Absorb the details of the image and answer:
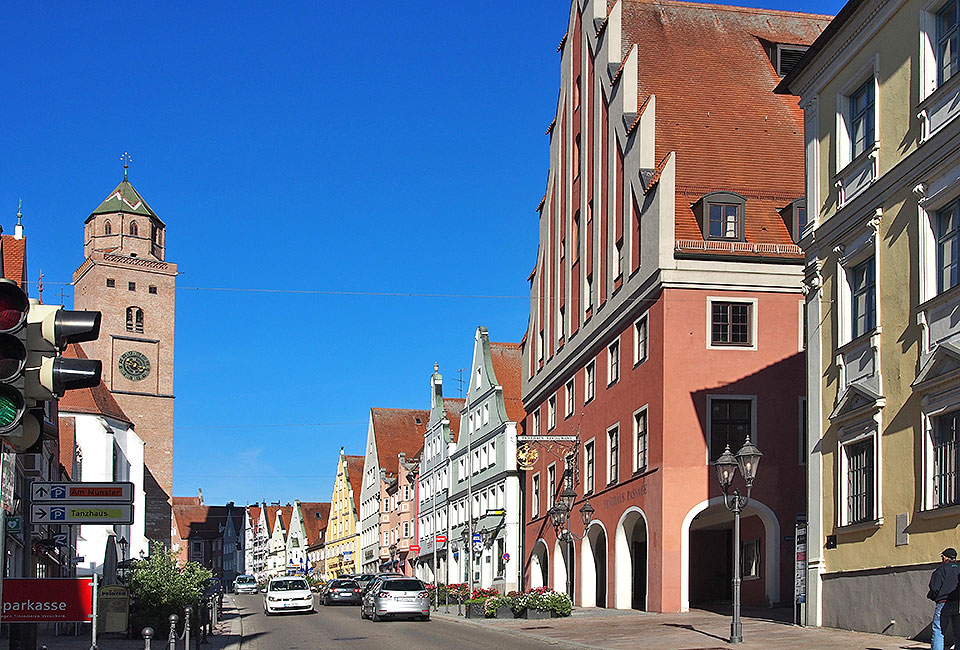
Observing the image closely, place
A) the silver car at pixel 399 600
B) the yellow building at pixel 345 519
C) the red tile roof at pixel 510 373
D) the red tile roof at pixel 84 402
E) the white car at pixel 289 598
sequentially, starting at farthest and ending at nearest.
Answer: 1. the yellow building at pixel 345 519
2. the red tile roof at pixel 84 402
3. the red tile roof at pixel 510 373
4. the white car at pixel 289 598
5. the silver car at pixel 399 600

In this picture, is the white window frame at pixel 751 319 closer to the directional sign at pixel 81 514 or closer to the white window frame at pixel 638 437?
the white window frame at pixel 638 437

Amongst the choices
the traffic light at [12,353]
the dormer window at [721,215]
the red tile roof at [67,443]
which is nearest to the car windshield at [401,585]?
the dormer window at [721,215]

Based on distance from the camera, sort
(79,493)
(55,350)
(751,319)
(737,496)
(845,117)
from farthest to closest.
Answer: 1. (751,319)
2. (845,117)
3. (737,496)
4. (79,493)
5. (55,350)

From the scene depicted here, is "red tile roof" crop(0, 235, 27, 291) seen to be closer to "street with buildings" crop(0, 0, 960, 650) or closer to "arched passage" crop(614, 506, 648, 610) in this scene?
"street with buildings" crop(0, 0, 960, 650)

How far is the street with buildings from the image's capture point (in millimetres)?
20781

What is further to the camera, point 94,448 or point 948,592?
point 94,448

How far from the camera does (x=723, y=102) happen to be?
3975cm

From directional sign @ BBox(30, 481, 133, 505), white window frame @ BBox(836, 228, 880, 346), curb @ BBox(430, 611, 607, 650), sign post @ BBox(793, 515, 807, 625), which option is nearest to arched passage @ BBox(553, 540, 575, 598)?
curb @ BBox(430, 611, 607, 650)

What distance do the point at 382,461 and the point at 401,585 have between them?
62.6 metres

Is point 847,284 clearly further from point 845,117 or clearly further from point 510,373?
point 510,373

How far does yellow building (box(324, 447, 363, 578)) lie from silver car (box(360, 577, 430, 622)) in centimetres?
7866

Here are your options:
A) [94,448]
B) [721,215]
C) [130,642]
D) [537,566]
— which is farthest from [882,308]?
[94,448]

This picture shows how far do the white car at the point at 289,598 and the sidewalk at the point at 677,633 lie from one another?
39.1 ft

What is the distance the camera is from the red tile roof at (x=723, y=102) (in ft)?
121
